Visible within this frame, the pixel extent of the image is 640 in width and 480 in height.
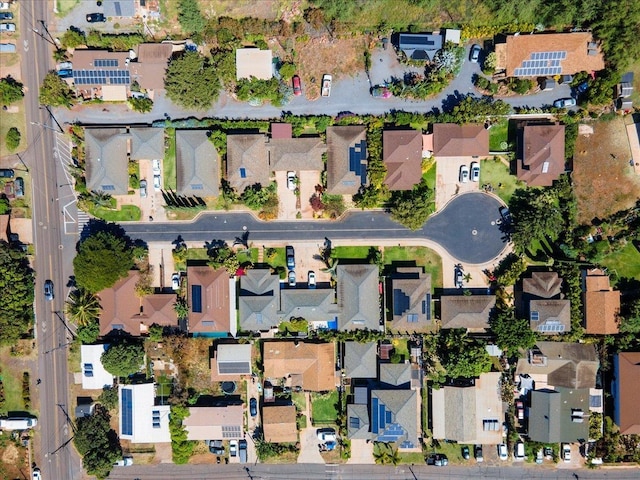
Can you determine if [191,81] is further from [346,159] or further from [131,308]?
[131,308]

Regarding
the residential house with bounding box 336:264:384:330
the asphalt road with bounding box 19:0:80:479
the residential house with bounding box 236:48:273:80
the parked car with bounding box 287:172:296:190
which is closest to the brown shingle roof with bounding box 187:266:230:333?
the parked car with bounding box 287:172:296:190

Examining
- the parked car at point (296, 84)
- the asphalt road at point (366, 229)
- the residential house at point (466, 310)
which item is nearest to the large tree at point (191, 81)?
the parked car at point (296, 84)

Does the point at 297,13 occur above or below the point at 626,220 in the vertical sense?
above

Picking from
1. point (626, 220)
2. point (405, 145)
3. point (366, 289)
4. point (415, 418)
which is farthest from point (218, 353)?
point (626, 220)

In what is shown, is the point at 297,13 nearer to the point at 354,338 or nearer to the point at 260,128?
the point at 260,128

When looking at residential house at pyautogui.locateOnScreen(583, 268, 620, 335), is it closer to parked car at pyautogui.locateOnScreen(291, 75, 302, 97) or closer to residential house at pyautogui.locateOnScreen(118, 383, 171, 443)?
parked car at pyautogui.locateOnScreen(291, 75, 302, 97)
